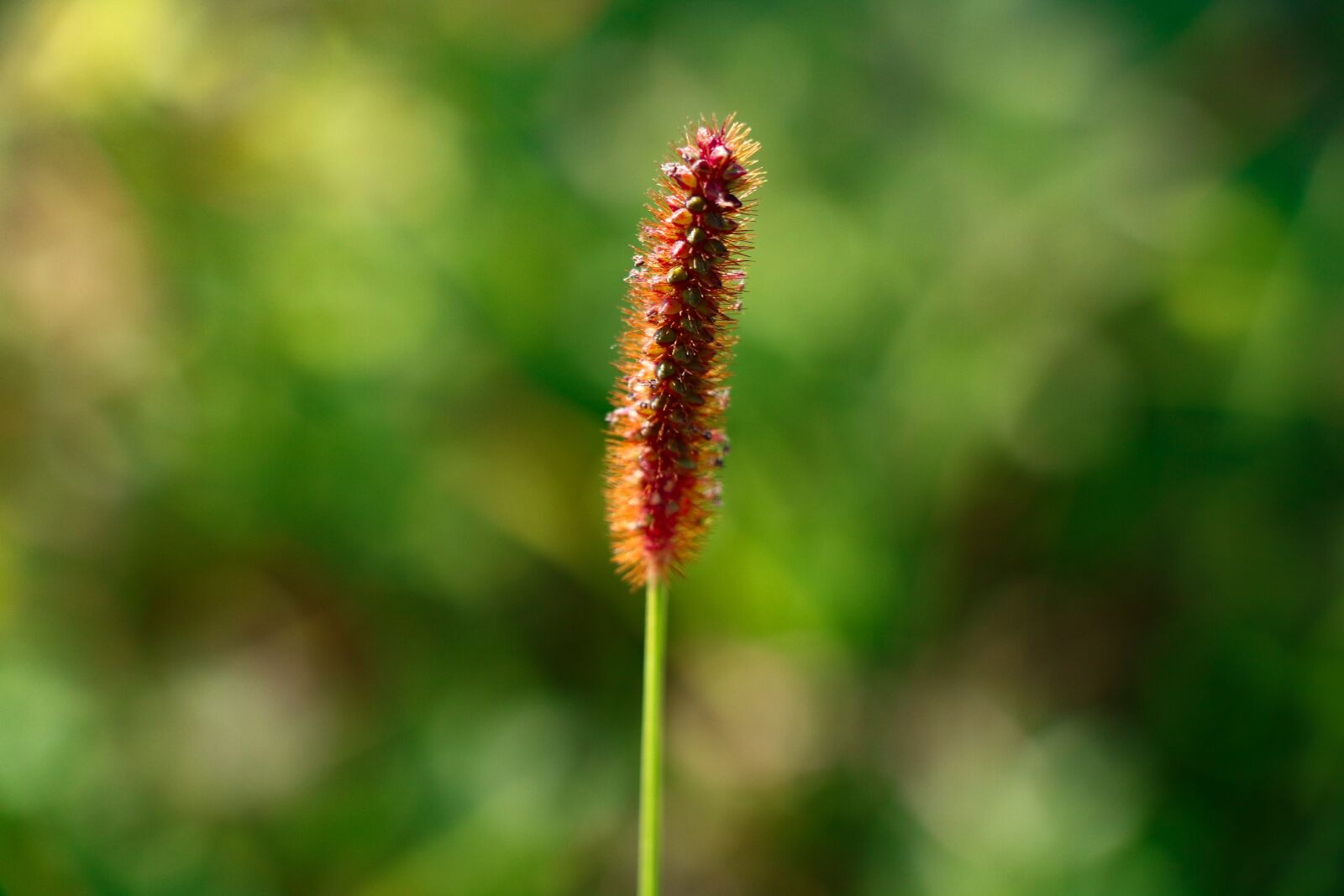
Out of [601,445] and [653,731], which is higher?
[601,445]

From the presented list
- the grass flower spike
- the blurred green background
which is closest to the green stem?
the grass flower spike

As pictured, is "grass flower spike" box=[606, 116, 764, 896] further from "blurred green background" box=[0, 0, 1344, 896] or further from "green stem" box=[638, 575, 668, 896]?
"blurred green background" box=[0, 0, 1344, 896]

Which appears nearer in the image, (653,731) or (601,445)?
(653,731)

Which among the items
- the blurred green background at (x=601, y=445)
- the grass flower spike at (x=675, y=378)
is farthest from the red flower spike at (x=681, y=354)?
the blurred green background at (x=601, y=445)

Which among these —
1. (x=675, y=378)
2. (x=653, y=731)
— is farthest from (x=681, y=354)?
(x=653, y=731)

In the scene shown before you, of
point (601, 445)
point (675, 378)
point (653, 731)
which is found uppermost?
point (601, 445)

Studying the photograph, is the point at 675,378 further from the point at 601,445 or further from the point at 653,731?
the point at 601,445

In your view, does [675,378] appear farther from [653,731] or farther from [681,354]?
[653,731]

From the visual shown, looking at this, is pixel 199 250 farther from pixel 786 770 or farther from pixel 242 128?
pixel 786 770
